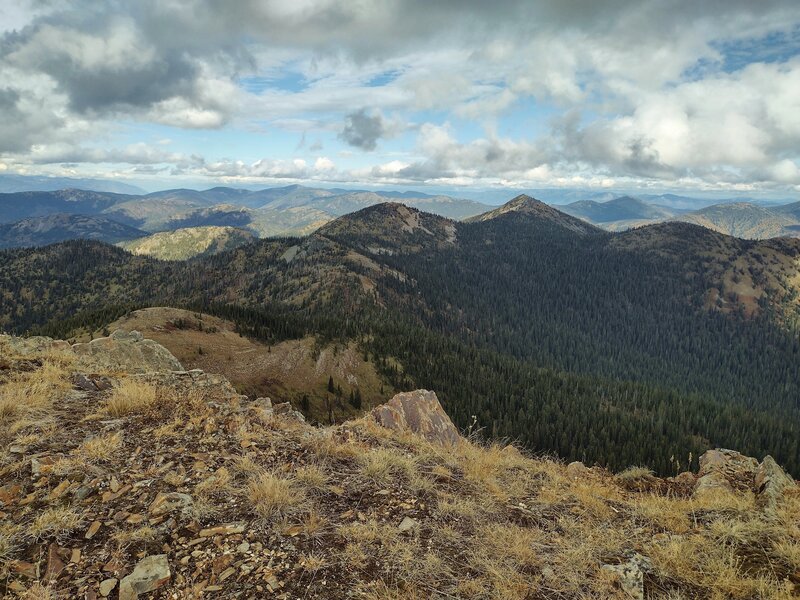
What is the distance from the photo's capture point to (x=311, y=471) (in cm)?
1115

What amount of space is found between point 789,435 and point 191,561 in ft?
722

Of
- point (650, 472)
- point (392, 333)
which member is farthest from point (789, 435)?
point (650, 472)

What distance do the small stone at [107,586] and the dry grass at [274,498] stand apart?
9.06 ft

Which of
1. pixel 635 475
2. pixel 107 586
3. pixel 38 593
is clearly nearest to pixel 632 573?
pixel 107 586

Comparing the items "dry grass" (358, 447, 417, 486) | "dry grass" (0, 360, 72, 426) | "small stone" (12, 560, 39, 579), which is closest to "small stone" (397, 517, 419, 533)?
"dry grass" (358, 447, 417, 486)

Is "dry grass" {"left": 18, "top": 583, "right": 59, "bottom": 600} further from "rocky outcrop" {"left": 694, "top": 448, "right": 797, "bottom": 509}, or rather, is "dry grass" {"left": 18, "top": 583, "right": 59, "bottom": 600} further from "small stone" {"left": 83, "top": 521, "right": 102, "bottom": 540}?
"rocky outcrop" {"left": 694, "top": 448, "right": 797, "bottom": 509}

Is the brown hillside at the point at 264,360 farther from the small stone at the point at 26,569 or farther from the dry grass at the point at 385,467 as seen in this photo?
the small stone at the point at 26,569

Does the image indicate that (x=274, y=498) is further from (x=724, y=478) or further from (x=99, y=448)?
(x=724, y=478)

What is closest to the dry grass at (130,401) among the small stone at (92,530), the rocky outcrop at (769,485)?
the small stone at (92,530)

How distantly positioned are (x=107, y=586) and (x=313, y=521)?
3.74 m

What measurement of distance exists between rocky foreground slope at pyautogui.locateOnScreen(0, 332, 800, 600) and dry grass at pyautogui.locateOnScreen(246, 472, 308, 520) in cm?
4

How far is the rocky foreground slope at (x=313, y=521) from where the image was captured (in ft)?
24.2

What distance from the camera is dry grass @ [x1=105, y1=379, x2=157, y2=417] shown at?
13.9 metres

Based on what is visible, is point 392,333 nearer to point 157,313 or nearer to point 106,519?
point 157,313
